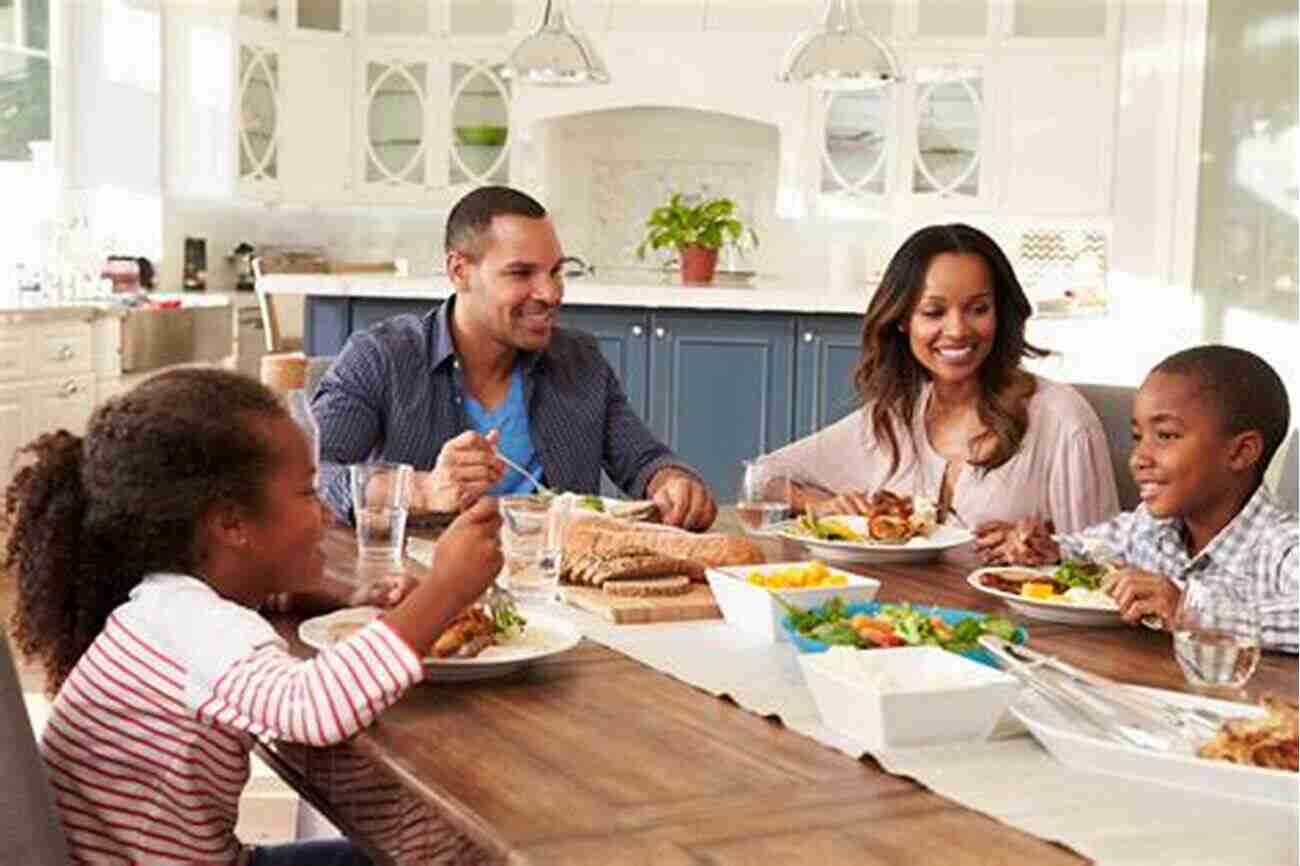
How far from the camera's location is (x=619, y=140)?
8.85 metres

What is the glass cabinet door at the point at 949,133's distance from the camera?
25.9 ft

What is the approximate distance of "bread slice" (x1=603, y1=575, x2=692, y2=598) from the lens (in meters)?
2.02

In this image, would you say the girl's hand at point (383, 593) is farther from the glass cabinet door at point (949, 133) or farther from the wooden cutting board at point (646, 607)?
the glass cabinet door at point (949, 133)

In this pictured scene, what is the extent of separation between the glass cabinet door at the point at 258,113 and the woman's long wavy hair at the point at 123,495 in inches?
259

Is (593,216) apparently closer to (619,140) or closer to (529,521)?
→ (619,140)

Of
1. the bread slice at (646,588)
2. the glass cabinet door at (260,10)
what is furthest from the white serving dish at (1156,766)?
the glass cabinet door at (260,10)

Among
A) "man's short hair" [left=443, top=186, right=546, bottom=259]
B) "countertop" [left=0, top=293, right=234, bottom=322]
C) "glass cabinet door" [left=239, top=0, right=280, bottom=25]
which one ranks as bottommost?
"countertop" [left=0, top=293, right=234, bottom=322]

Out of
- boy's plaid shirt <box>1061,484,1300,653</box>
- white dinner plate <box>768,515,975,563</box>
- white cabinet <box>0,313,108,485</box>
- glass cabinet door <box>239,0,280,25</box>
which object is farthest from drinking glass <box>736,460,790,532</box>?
glass cabinet door <box>239,0,280,25</box>

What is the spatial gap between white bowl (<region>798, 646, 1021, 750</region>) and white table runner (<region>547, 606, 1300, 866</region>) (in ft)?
0.04

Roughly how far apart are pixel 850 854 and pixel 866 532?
1.29 m

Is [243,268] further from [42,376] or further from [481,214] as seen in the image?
[481,214]

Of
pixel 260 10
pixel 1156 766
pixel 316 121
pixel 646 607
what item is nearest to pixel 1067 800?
pixel 1156 766

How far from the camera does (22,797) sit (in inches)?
55.1

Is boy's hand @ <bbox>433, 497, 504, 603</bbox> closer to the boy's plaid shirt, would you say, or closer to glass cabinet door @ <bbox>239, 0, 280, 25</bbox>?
the boy's plaid shirt
